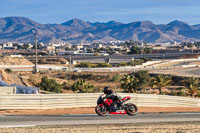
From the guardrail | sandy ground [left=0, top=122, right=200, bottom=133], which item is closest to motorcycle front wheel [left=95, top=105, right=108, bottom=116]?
sandy ground [left=0, top=122, right=200, bottom=133]

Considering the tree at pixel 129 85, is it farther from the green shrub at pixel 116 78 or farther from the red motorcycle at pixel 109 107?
the green shrub at pixel 116 78

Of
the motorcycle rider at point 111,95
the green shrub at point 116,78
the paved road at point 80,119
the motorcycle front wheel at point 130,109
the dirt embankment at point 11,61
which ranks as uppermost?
the dirt embankment at point 11,61

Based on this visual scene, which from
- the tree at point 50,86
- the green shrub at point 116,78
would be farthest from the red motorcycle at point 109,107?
the green shrub at point 116,78

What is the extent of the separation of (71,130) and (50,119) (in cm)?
392

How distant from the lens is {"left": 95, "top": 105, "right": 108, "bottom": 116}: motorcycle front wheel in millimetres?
19031

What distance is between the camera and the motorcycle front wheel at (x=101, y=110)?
19031 millimetres

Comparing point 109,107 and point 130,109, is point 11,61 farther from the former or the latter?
point 109,107

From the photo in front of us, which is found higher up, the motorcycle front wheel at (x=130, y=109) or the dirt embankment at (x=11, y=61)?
the dirt embankment at (x=11, y=61)

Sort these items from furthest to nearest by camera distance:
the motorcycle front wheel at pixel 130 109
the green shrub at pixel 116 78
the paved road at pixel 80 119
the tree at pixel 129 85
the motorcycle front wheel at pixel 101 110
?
the green shrub at pixel 116 78 < the tree at pixel 129 85 < the motorcycle front wheel at pixel 130 109 < the motorcycle front wheel at pixel 101 110 < the paved road at pixel 80 119

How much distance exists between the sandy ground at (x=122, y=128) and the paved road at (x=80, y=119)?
1.38m

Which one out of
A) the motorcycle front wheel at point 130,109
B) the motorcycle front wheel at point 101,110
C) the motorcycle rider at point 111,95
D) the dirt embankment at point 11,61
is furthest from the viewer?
the dirt embankment at point 11,61

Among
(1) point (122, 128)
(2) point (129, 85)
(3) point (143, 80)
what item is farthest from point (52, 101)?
(3) point (143, 80)

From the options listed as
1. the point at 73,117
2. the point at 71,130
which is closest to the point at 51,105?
the point at 73,117

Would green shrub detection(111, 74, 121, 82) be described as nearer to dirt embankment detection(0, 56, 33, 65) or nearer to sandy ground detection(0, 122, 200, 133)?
dirt embankment detection(0, 56, 33, 65)
